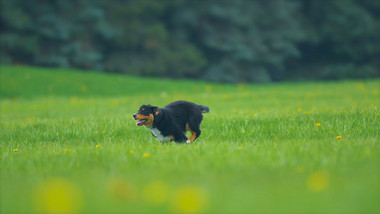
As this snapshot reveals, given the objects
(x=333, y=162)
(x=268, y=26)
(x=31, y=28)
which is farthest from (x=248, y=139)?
(x=268, y=26)

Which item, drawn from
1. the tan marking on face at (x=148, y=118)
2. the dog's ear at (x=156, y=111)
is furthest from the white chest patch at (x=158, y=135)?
the dog's ear at (x=156, y=111)

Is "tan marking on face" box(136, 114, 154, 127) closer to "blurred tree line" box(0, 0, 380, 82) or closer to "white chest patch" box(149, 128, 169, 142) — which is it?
"white chest patch" box(149, 128, 169, 142)

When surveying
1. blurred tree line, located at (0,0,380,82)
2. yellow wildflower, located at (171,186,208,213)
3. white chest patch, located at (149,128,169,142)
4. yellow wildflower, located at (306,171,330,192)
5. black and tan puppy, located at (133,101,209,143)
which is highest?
blurred tree line, located at (0,0,380,82)

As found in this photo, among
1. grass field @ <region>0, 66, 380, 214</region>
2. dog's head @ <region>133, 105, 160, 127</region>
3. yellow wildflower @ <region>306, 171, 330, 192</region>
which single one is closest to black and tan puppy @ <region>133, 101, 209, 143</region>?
dog's head @ <region>133, 105, 160, 127</region>

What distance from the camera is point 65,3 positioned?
27.8m

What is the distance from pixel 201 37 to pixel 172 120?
95.4 ft

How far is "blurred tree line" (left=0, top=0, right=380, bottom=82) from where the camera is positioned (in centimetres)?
2725

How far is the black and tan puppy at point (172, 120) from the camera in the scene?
5.21 meters

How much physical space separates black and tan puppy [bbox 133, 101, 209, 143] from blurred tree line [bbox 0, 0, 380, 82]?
23246mm

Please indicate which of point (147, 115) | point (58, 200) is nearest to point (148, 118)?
point (147, 115)

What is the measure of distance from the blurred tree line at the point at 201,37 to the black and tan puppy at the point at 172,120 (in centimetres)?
2325

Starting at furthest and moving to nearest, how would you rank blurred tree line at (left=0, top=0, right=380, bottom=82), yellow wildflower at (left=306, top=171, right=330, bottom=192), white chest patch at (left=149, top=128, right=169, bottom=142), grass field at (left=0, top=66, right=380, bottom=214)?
blurred tree line at (left=0, top=0, right=380, bottom=82) < white chest patch at (left=149, top=128, right=169, bottom=142) < yellow wildflower at (left=306, top=171, right=330, bottom=192) < grass field at (left=0, top=66, right=380, bottom=214)

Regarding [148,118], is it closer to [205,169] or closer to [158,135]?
[158,135]

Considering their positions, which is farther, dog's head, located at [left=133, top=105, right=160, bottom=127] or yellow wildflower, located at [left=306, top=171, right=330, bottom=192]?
dog's head, located at [left=133, top=105, right=160, bottom=127]
